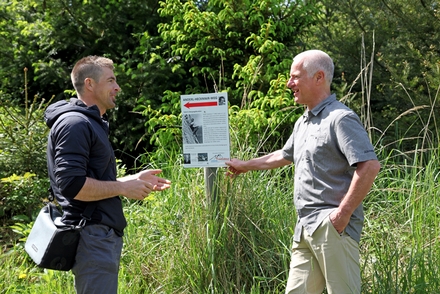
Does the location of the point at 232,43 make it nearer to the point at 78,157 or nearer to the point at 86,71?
the point at 86,71

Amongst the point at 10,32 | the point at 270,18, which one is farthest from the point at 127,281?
the point at 10,32

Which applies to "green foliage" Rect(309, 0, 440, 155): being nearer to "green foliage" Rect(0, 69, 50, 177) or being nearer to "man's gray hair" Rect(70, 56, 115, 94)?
"green foliage" Rect(0, 69, 50, 177)

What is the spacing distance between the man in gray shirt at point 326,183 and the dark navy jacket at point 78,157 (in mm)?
1117

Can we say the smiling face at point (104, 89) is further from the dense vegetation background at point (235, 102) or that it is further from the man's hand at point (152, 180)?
the dense vegetation background at point (235, 102)

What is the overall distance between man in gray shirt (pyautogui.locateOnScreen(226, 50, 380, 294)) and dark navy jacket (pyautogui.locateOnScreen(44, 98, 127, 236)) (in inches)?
44.0

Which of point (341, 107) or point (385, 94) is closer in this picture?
point (341, 107)

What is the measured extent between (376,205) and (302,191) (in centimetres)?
176

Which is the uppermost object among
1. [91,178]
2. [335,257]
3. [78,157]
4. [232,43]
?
[232,43]

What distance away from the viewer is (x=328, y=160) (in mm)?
3514

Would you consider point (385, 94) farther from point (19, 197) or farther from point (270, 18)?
point (19, 197)

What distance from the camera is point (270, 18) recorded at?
777 cm

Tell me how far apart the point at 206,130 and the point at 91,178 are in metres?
1.25

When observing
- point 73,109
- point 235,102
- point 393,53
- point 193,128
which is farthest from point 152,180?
point 393,53

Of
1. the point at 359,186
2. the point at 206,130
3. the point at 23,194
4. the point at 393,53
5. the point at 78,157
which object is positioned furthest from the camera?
the point at 393,53
